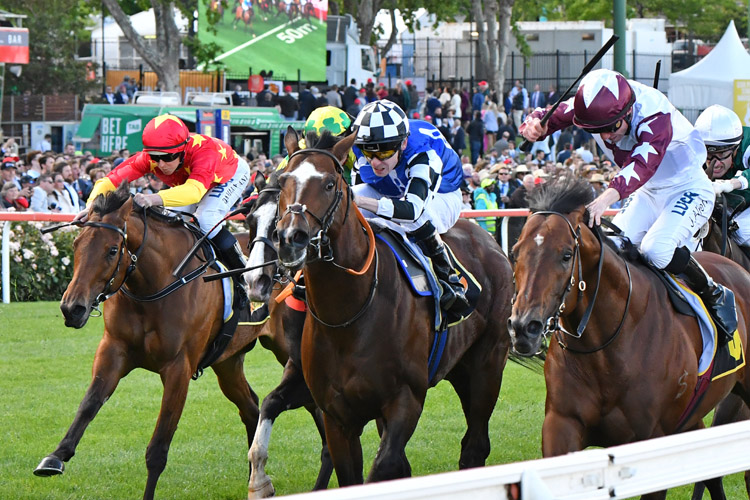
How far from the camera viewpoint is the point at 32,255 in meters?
13.5

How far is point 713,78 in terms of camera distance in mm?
26547

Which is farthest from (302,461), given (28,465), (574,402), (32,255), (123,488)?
(32,255)

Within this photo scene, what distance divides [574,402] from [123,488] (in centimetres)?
311

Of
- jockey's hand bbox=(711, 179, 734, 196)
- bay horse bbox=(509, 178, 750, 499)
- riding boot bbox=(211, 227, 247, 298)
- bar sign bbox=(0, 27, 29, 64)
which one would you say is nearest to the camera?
bay horse bbox=(509, 178, 750, 499)

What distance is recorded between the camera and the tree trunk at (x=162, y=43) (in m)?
31.4

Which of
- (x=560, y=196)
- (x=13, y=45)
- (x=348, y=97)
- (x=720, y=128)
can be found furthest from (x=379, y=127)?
(x=13, y=45)

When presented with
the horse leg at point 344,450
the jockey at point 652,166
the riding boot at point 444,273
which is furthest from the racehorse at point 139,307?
the jockey at point 652,166

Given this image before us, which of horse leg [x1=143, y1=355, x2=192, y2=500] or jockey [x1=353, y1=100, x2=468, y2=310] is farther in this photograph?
horse leg [x1=143, y1=355, x2=192, y2=500]

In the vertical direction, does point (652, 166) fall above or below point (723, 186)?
above

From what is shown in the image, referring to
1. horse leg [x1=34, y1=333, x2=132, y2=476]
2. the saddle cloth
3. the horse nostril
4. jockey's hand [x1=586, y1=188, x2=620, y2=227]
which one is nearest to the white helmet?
the saddle cloth

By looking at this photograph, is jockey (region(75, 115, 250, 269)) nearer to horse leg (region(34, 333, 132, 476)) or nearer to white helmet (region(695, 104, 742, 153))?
horse leg (region(34, 333, 132, 476))

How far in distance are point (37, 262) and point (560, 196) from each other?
10.3 metres

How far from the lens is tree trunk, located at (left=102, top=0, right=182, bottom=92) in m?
31.4

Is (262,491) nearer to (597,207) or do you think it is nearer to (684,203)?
(597,207)
